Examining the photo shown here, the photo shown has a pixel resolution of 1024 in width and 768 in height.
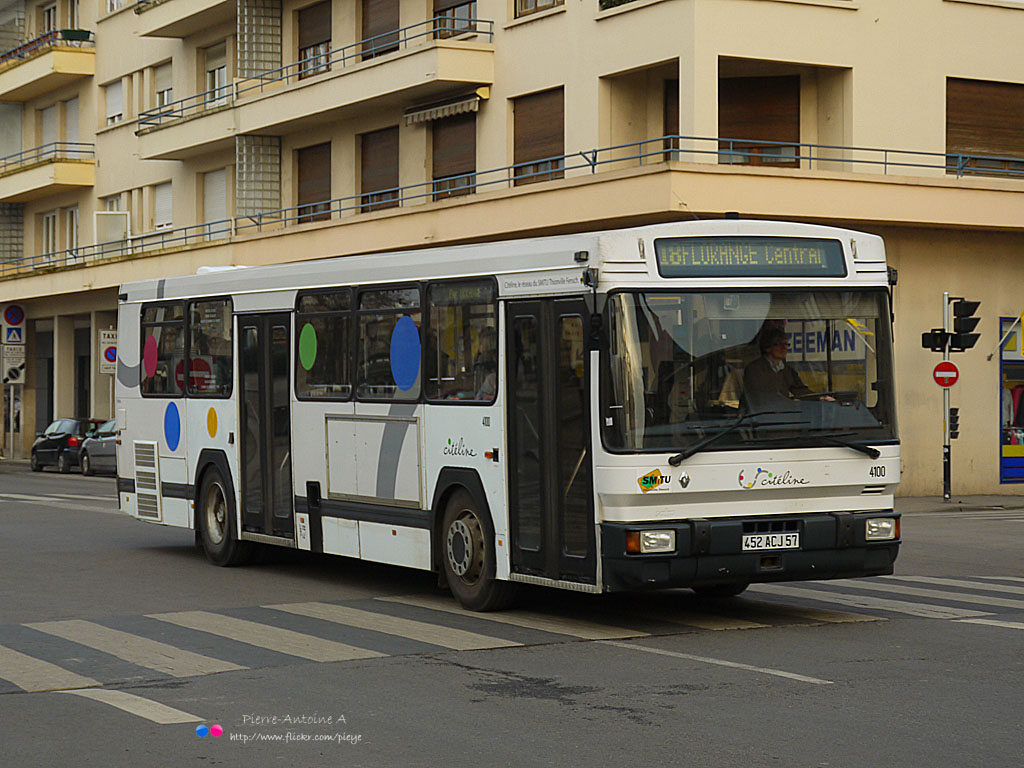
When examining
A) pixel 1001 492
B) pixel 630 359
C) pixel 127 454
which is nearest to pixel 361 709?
pixel 630 359

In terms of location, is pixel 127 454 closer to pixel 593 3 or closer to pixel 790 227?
pixel 790 227

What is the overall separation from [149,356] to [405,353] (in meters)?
5.38

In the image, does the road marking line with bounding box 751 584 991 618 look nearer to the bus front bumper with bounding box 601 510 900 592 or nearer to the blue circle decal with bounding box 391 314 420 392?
the bus front bumper with bounding box 601 510 900 592

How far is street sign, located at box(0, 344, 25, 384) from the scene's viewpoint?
46.8 metres

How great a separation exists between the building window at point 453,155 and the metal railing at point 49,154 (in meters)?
19.4

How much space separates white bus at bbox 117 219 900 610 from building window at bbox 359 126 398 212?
21761 mm

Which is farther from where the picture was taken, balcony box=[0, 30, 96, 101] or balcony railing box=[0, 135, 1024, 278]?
balcony box=[0, 30, 96, 101]

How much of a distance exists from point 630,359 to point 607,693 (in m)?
2.76

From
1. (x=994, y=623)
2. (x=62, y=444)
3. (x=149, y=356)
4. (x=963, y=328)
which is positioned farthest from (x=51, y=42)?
(x=994, y=623)

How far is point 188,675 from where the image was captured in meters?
9.33

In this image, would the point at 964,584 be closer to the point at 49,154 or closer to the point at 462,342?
the point at 462,342

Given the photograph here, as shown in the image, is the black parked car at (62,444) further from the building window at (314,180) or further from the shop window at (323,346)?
the shop window at (323,346)

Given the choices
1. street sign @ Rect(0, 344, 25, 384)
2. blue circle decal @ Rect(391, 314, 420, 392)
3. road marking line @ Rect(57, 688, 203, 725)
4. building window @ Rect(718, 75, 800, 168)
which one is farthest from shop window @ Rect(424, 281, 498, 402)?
street sign @ Rect(0, 344, 25, 384)

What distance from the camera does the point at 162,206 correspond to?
147ft
